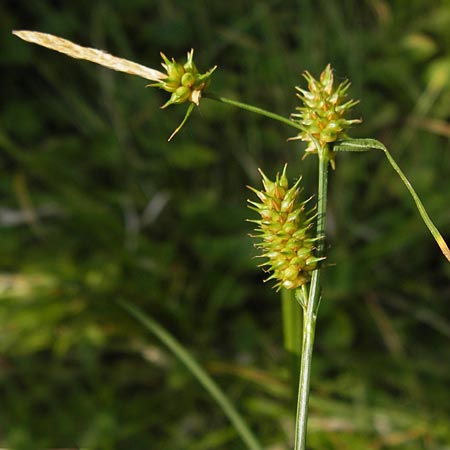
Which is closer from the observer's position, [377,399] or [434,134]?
[377,399]

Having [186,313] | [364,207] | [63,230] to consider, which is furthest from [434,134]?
[63,230]

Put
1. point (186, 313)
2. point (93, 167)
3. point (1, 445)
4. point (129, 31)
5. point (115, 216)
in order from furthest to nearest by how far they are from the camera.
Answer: point (129, 31) → point (93, 167) → point (115, 216) → point (186, 313) → point (1, 445)

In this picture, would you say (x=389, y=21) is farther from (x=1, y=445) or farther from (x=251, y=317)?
(x=1, y=445)

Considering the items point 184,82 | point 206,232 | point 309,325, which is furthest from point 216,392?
point 206,232

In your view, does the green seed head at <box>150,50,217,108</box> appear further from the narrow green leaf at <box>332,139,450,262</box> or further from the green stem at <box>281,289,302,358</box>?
the green stem at <box>281,289,302,358</box>

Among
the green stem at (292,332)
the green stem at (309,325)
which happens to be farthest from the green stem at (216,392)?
the green stem at (309,325)

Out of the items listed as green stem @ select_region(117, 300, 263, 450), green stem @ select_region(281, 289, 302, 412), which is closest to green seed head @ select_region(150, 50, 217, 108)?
green stem @ select_region(281, 289, 302, 412)
